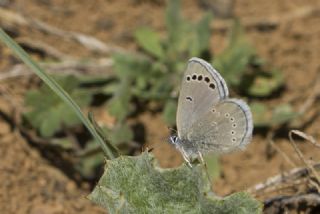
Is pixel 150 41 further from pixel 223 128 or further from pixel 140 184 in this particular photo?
pixel 140 184

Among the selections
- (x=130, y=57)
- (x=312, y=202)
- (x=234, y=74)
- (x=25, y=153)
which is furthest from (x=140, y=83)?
(x=312, y=202)

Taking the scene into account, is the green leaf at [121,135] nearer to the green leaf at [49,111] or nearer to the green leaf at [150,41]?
the green leaf at [49,111]

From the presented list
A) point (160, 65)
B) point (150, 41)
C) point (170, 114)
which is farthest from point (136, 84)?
point (170, 114)

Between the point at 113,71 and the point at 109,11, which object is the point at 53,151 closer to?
the point at 113,71

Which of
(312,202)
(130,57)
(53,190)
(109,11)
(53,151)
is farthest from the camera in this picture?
(109,11)

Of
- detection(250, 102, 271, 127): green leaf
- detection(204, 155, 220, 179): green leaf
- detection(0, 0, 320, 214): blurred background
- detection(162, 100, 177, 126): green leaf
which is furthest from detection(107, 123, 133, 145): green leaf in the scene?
detection(250, 102, 271, 127): green leaf

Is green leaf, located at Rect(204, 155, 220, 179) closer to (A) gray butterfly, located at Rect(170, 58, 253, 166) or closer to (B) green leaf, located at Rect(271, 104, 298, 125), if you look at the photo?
(B) green leaf, located at Rect(271, 104, 298, 125)

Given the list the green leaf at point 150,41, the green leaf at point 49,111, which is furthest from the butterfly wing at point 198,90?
the green leaf at point 150,41
